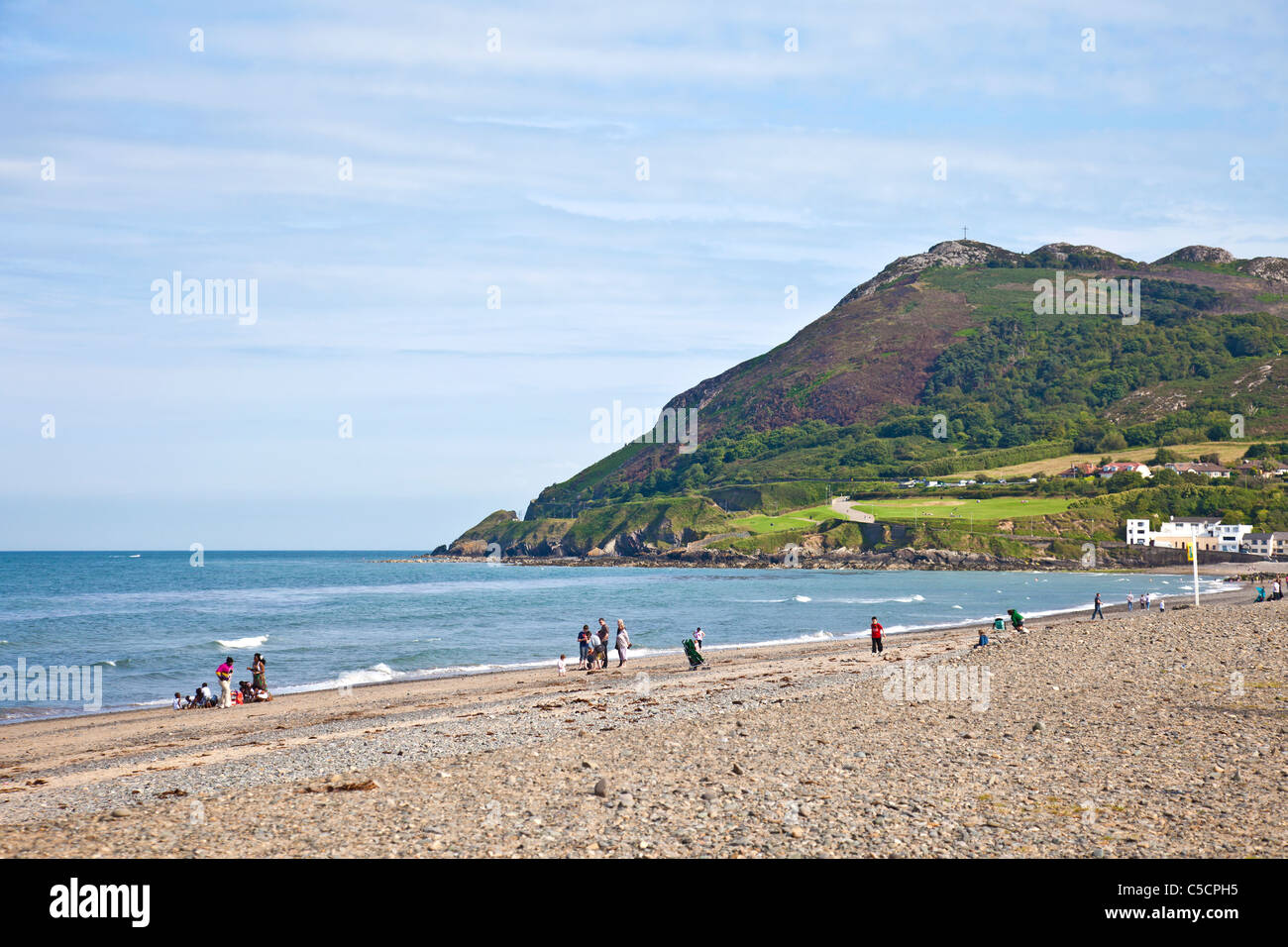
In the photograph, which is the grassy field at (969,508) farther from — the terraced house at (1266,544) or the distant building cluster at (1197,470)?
the terraced house at (1266,544)

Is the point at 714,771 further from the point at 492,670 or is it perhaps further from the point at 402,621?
the point at 402,621

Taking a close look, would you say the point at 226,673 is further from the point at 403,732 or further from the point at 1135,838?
the point at 1135,838

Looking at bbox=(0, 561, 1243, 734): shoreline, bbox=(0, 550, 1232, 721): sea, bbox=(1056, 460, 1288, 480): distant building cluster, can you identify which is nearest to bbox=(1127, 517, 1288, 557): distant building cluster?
bbox=(1056, 460, 1288, 480): distant building cluster

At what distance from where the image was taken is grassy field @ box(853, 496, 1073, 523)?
531 feet

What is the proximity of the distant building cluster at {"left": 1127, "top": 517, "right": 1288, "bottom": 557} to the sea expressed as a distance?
31666 mm

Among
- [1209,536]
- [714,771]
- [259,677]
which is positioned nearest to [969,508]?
[1209,536]

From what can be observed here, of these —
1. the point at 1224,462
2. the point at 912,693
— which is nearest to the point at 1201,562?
the point at 1224,462

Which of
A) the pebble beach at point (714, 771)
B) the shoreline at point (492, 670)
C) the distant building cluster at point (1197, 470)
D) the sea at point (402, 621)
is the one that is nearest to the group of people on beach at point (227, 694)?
the shoreline at point (492, 670)

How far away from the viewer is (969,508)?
170m

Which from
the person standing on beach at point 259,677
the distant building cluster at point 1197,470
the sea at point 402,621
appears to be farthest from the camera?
the distant building cluster at point 1197,470

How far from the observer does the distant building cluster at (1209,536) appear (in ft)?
453

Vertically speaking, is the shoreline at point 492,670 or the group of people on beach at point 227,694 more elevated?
the group of people on beach at point 227,694

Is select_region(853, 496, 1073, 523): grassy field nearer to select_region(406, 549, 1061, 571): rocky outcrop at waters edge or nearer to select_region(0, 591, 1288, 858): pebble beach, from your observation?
select_region(406, 549, 1061, 571): rocky outcrop at waters edge

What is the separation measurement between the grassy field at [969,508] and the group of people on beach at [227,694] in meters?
148
